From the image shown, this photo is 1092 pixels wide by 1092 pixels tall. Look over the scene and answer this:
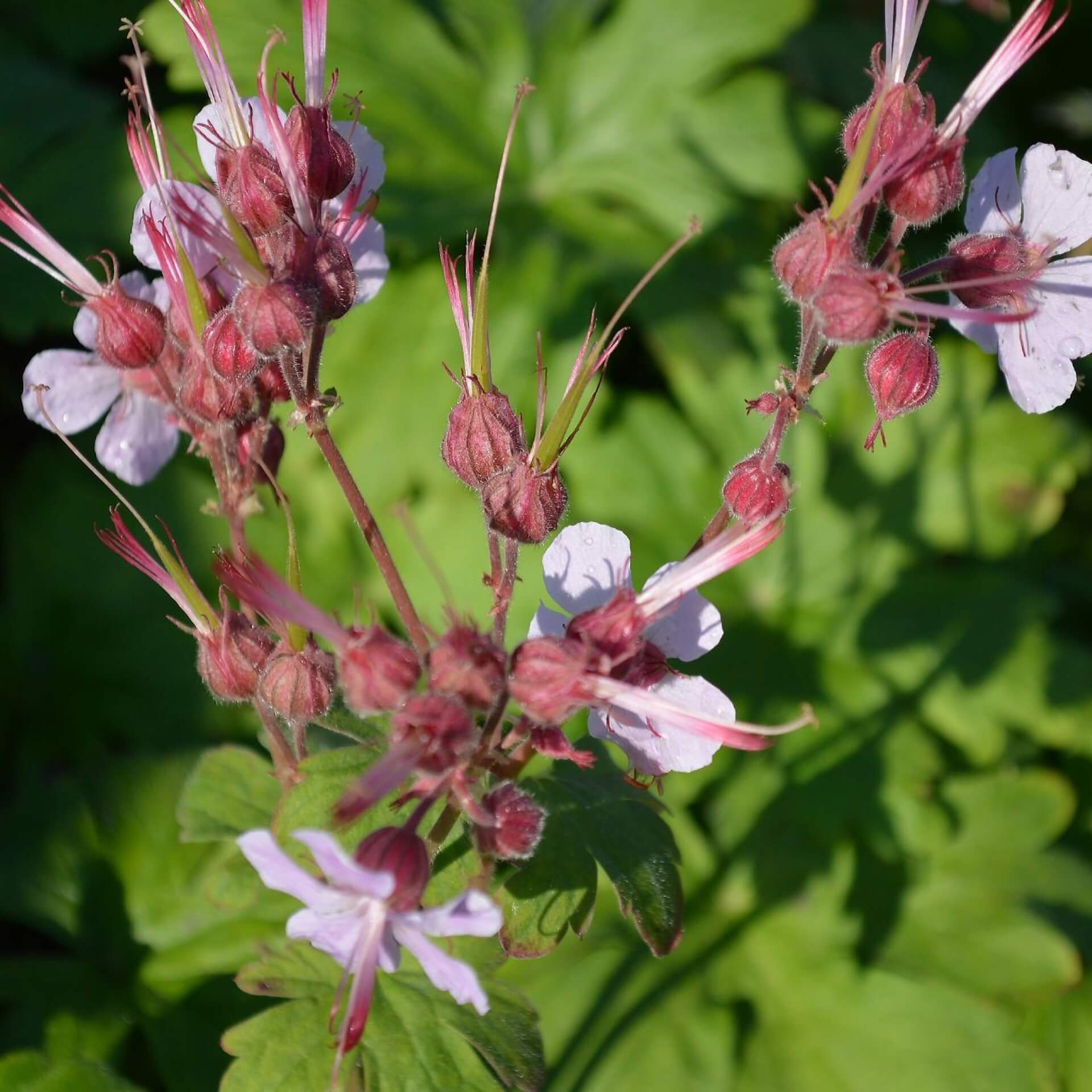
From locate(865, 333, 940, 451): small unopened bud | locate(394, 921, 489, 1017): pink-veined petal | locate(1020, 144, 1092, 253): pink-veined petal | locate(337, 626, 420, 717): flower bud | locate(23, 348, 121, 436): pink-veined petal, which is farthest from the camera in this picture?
locate(23, 348, 121, 436): pink-veined petal

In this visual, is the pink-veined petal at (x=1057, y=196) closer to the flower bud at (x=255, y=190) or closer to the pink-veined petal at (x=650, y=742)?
the pink-veined petal at (x=650, y=742)

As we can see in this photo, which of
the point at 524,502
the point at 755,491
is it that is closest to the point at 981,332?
the point at 755,491

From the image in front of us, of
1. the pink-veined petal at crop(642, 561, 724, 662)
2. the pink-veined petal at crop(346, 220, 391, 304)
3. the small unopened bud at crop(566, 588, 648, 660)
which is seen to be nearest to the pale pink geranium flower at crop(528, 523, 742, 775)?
the pink-veined petal at crop(642, 561, 724, 662)

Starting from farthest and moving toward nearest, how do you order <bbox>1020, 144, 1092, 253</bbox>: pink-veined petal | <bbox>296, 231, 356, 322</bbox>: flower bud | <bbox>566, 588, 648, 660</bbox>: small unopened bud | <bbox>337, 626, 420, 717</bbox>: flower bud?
1. <bbox>1020, 144, 1092, 253</bbox>: pink-veined petal
2. <bbox>296, 231, 356, 322</bbox>: flower bud
3. <bbox>566, 588, 648, 660</bbox>: small unopened bud
4. <bbox>337, 626, 420, 717</bbox>: flower bud

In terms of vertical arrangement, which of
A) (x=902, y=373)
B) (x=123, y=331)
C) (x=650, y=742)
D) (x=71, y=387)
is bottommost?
(x=650, y=742)

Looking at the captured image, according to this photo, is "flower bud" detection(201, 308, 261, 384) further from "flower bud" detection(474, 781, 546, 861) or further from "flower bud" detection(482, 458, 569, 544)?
"flower bud" detection(474, 781, 546, 861)

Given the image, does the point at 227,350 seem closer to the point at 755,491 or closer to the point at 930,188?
the point at 755,491
